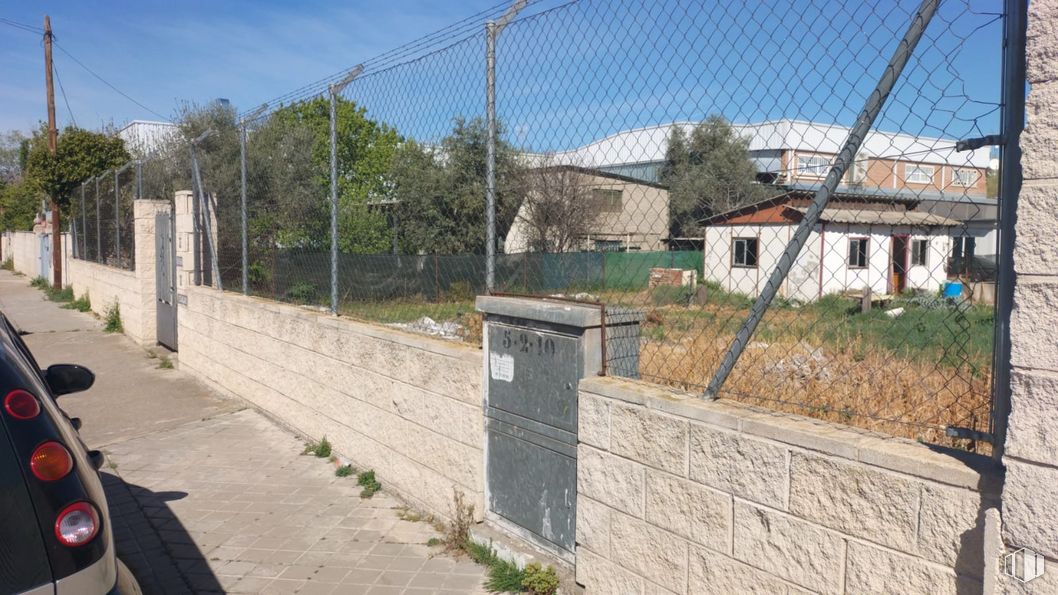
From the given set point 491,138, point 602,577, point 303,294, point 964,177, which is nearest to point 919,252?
point 964,177

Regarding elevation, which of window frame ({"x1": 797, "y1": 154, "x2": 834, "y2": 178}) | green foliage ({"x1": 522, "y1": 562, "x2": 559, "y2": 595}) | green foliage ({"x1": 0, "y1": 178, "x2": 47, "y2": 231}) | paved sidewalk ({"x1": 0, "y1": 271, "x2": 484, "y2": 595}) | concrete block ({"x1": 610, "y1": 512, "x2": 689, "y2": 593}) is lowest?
paved sidewalk ({"x1": 0, "y1": 271, "x2": 484, "y2": 595})

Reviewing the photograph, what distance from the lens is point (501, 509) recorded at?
4594 mm

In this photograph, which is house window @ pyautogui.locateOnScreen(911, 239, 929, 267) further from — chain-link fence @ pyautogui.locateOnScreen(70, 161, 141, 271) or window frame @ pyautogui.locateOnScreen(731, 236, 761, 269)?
chain-link fence @ pyautogui.locateOnScreen(70, 161, 141, 271)

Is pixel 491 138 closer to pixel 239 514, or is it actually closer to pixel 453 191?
pixel 453 191

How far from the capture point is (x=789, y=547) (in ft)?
9.45

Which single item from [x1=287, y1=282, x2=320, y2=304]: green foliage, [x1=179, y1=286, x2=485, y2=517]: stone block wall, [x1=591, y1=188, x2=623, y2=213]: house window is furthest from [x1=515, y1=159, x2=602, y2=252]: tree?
[x1=287, y1=282, x2=320, y2=304]: green foliage

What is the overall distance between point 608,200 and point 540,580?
198cm

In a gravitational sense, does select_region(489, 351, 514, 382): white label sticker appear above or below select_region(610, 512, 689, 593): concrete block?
above

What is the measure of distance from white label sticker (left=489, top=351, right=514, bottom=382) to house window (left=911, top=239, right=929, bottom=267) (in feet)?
7.36

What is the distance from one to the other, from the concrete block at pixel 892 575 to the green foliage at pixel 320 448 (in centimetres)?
492

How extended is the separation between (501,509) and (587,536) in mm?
864

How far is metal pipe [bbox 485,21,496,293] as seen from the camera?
4.71 m

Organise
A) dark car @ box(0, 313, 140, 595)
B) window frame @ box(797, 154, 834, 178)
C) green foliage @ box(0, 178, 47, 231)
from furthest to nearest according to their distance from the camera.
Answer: green foliage @ box(0, 178, 47, 231), window frame @ box(797, 154, 834, 178), dark car @ box(0, 313, 140, 595)

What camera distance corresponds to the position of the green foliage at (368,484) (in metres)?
5.86
